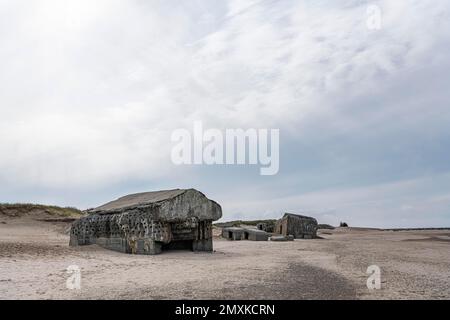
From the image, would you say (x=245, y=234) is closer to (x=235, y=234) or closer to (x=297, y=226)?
(x=235, y=234)

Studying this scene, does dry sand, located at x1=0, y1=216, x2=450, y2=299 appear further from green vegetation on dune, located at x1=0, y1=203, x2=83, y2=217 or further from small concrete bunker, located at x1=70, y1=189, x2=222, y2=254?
green vegetation on dune, located at x1=0, y1=203, x2=83, y2=217

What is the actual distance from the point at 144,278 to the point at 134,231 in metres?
6.75

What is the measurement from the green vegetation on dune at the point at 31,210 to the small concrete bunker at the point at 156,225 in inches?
654

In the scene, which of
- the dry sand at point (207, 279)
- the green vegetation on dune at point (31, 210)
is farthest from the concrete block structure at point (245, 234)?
the dry sand at point (207, 279)

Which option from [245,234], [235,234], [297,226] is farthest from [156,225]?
[297,226]

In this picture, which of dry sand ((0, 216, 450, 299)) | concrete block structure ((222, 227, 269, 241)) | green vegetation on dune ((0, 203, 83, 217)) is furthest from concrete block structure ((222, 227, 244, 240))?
dry sand ((0, 216, 450, 299))

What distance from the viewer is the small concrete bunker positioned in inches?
619

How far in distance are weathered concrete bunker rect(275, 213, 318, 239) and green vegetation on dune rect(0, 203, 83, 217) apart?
17.3 m

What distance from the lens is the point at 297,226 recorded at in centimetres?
3288

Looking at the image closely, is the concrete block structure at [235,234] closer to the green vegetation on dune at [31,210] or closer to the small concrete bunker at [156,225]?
the small concrete bunker at [156,225]

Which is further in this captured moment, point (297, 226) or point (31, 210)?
point (31, 210)

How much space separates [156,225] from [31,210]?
70.4 ft

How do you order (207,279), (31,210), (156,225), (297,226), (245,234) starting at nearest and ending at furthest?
(207,279) < (156,225) < (245,234) < (297,226) < (31,210)
